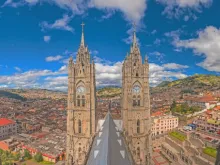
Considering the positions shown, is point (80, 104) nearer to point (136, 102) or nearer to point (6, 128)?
point (136, 102)

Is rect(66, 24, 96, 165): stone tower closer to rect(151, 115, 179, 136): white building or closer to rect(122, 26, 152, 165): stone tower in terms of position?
rect(122, 26, 152, 165): stone tower

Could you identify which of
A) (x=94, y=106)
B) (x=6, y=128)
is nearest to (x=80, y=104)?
(x=94, y=106)

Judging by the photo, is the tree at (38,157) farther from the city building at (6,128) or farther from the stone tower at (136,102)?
the city building at (6,128)

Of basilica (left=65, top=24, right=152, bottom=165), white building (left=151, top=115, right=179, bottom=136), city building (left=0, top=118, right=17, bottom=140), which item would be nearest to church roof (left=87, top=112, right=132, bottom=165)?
basilica (left=65, top=24, right=152, bottom=165)

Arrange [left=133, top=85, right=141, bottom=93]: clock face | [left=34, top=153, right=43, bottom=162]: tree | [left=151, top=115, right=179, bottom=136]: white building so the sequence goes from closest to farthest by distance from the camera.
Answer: [left=133, top=85, right=141, bottom=93]: clock face
[left=34, top=153, right=43, bottom=162]: tree
[left=151, top=115, right=179, bottom=136]: white building

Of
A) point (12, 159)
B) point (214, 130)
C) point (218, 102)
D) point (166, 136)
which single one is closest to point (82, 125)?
point (12, 159)

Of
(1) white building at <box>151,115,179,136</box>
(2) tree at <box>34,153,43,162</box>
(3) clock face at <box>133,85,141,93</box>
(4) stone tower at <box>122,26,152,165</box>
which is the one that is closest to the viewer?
(4) stone tower at <box>122,26,152,165</box>
